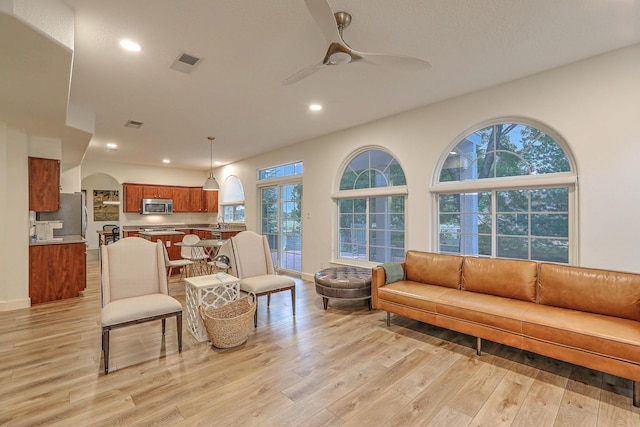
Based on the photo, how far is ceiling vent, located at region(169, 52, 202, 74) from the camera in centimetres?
290

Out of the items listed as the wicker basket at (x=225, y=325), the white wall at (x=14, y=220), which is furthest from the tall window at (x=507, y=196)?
the white wall at (x=14, y=220)

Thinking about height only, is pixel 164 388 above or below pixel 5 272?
below

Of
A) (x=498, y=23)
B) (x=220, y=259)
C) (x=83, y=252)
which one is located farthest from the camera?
(x=83, y=252)

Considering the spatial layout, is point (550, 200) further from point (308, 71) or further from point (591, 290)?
point (308, 71)

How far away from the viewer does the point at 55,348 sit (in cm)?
295

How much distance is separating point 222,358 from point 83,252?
352 cm

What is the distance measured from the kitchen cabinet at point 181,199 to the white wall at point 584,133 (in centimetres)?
717

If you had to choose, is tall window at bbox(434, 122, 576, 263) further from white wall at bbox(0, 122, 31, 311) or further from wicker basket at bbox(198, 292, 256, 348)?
white wall at bbox(0, 122, 31, 311)

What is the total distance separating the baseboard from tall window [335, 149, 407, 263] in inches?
184

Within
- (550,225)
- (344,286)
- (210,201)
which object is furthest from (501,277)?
(210,201)

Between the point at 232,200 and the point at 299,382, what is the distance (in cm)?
701

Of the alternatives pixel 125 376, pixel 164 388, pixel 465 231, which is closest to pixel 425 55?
pixel 465 231

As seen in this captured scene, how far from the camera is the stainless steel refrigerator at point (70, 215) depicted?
5.38 metres

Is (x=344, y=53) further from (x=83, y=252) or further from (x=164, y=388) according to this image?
(x=83, y=252)
